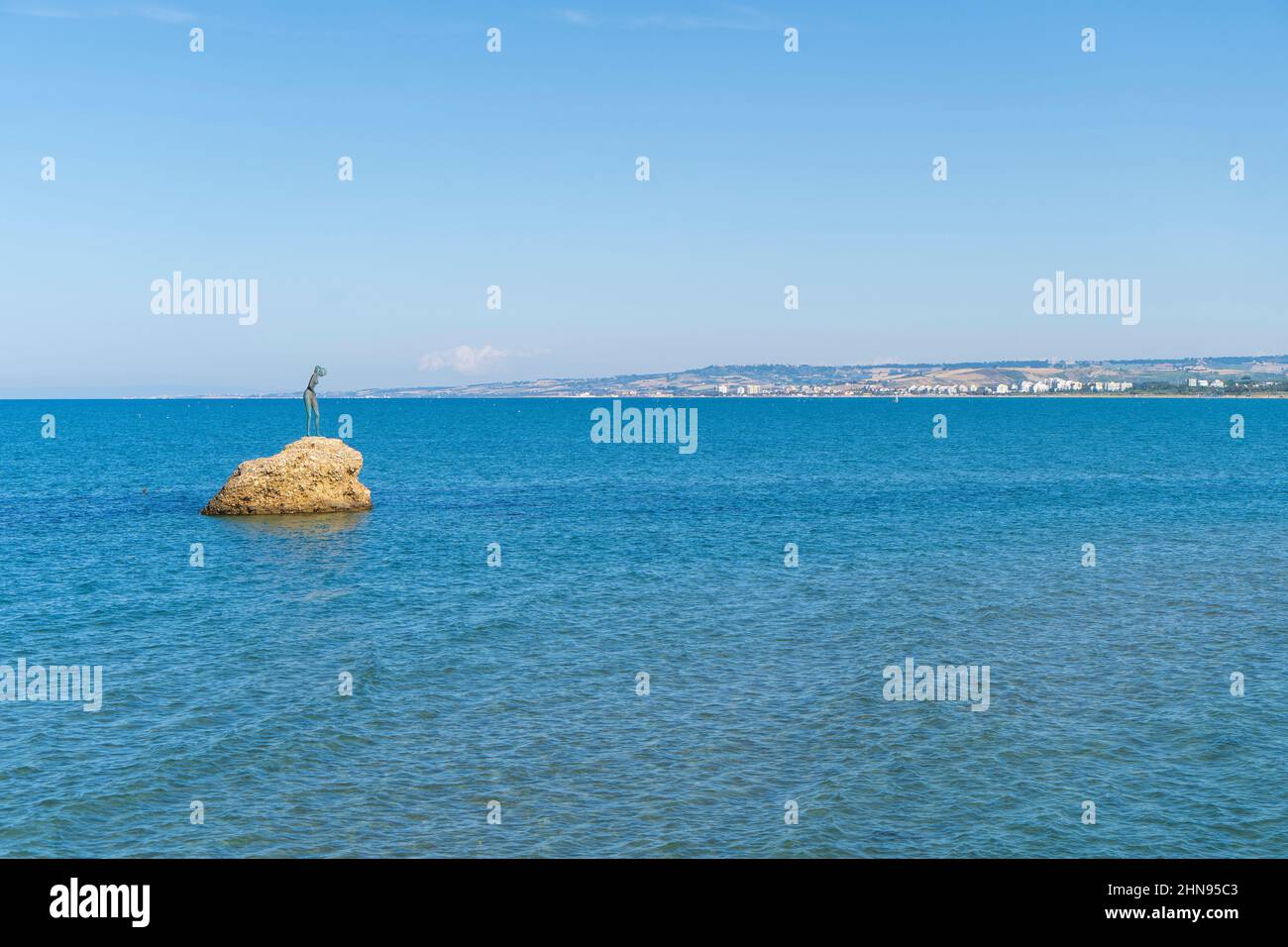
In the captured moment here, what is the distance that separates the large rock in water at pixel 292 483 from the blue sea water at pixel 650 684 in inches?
72.3

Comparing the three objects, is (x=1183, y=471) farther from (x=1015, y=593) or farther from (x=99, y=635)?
(x=99, y=635)

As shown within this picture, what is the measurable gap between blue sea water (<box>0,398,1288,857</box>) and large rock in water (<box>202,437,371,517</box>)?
6.03 ft

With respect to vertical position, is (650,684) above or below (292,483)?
below

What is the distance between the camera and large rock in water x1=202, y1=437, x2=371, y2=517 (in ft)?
204

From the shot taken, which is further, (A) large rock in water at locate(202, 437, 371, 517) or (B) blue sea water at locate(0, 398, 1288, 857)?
(A) large rock in water at locate(202, 437, 371, 517)

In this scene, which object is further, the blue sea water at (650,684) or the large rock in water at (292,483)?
the large rock in water at (292,483)

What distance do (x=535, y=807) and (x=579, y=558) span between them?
94.9 feet

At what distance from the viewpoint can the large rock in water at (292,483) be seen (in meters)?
62.2

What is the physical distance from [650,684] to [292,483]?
4101 centimetres

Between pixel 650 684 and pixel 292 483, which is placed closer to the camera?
pixel 650 684

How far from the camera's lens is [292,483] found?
62.6m

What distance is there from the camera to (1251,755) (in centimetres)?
2219

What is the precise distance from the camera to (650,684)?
90.8 feet

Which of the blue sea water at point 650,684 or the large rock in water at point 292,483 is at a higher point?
the large rock in water at point 292,483
